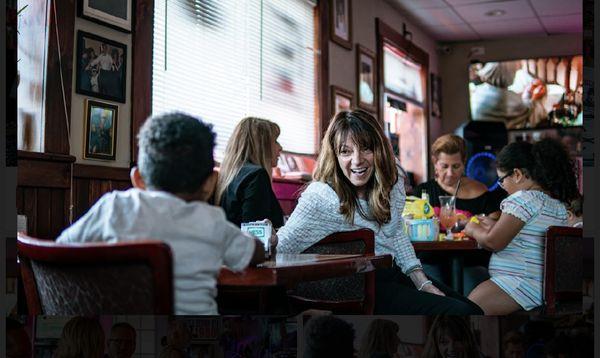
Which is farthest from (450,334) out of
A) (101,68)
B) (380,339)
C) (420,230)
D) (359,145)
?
(420,230)

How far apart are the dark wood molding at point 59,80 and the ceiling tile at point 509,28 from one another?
0.76 metres

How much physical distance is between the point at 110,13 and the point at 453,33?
2.24ft

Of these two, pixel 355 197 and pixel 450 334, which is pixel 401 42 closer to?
pixel 355 197

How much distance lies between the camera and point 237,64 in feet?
3.74

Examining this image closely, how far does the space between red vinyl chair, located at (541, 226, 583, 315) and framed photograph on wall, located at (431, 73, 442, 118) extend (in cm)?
33

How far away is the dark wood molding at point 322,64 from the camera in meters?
1.29

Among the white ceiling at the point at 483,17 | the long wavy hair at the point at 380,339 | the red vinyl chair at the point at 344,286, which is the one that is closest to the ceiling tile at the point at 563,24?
the white ceiling at the point at 483,17

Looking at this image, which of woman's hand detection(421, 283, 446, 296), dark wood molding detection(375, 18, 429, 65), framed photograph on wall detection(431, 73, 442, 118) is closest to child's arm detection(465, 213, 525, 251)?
woman's hand detection(421, 283, 446, 296)

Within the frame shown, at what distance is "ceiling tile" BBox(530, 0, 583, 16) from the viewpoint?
127cm

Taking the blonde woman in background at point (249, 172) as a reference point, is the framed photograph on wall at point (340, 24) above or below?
above

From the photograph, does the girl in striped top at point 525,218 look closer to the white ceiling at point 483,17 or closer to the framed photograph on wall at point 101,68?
the white ceiling at point 483,17

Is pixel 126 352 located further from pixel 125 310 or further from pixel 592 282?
pixel 592 282

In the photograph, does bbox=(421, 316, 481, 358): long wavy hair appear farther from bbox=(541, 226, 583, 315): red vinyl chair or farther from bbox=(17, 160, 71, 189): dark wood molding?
bbox=(17, 160, 71, 189): dark wood molding

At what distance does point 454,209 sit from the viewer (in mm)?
2127
